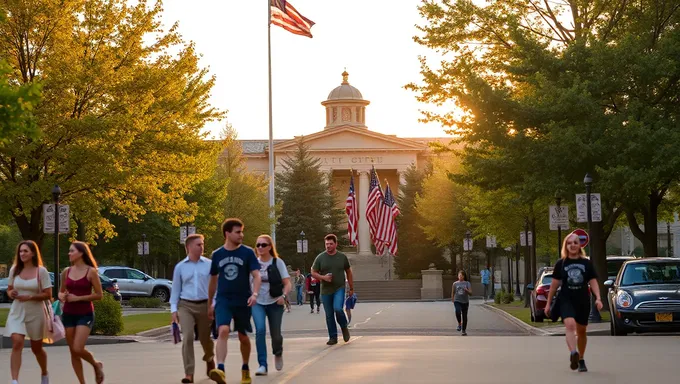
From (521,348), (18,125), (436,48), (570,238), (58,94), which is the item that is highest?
(436,48)

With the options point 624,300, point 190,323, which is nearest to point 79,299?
point 190,323

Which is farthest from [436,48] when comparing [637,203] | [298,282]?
[298,282]

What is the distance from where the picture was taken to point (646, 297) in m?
22.8

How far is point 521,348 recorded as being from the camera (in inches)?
790

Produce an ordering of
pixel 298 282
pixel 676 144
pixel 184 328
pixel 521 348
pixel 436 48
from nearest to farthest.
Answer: pixel 184 328 → pixel 521 348 → pixel 676 144 → pixel 436 48 → pixel 298 282

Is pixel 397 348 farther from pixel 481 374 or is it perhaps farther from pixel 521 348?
pixel 481 374

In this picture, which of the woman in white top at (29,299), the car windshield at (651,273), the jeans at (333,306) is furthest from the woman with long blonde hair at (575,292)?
the car windshield at (651,273)

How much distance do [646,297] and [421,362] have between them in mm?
7530

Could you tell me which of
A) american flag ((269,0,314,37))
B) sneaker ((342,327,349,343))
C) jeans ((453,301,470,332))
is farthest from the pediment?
sneaker ((342,327,349,343))

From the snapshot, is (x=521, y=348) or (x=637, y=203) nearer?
(x=521, y=348)

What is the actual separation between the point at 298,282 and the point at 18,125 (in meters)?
40.5

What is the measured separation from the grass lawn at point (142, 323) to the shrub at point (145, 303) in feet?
28.6

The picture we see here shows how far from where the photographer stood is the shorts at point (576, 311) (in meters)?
15.1

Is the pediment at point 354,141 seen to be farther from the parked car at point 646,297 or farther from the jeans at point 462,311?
the parked car at point 646,297
